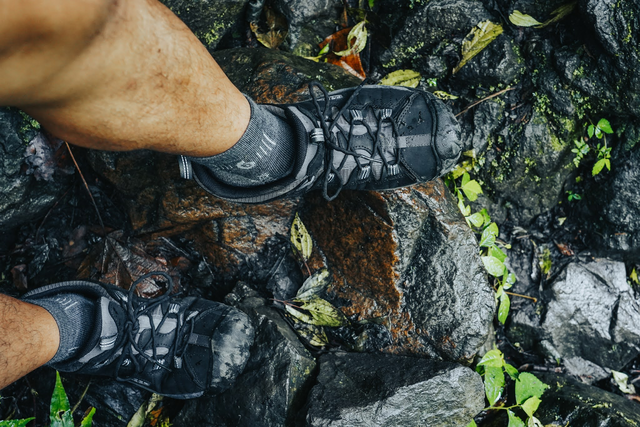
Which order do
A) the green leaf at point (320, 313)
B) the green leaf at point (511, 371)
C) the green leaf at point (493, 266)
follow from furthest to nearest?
the green leaf at point (493, 266), the green leaf at point (511, 371), the green leaf at point (320, 313)

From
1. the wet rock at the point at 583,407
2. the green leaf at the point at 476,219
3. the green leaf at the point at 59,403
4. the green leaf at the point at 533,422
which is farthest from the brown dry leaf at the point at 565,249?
the green leaf at the point at 59,403

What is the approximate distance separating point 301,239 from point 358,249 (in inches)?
17.2

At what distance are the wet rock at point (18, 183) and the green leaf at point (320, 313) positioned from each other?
6.44 ft

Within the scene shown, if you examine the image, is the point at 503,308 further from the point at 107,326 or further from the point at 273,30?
the point at 273,30

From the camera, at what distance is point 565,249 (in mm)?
3596

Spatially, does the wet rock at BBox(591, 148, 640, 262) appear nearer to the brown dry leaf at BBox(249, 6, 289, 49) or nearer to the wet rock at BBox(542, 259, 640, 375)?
the wet rock at BBox(542, 259, 640, 375)

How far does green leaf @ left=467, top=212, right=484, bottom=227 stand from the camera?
3.43 metres

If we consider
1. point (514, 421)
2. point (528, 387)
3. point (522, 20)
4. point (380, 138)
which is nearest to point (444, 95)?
point (522, 20)

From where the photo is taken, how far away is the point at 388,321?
2.93m

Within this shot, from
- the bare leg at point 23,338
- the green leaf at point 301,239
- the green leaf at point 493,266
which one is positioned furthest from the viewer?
the green leaf at point 493,266

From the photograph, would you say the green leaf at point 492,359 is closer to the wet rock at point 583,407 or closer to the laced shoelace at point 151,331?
the wet rock at point 583,407

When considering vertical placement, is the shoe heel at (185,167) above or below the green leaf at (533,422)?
above

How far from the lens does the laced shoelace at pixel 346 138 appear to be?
2569mm

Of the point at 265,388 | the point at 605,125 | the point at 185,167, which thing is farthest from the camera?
the point at 605,125
